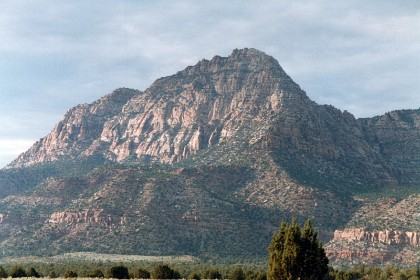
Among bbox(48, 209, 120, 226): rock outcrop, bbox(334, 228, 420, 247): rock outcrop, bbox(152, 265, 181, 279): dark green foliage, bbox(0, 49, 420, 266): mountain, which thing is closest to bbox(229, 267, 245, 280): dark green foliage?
bbox(152, 265, 181, 279): dark green foliage

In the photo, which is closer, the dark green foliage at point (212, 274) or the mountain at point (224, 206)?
the dark green foliage at point (212, 274)

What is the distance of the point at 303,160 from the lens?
188 meters

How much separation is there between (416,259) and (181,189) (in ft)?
228

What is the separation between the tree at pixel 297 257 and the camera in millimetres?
46250

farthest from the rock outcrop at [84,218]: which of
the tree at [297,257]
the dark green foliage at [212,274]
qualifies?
the tree at [297,257]

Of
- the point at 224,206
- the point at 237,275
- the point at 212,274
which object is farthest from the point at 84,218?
the point at 237,275

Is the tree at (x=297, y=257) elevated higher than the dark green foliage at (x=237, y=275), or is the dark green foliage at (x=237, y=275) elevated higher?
the tree at (x=297, y=257)

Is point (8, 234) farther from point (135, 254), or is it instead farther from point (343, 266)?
point (343, 266)

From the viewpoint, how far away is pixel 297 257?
1827 inches

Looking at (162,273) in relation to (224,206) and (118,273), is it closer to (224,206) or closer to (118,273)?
(118,273)

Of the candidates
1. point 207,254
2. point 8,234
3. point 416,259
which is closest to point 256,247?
point 207,254

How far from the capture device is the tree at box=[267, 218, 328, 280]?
46250 mm

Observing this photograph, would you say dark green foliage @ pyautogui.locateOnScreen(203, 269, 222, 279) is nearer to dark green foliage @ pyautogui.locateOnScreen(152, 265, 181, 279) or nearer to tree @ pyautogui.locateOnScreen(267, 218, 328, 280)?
dark green foliage @ pyautogui.locateOnScreen(152, 265, 181, 279)

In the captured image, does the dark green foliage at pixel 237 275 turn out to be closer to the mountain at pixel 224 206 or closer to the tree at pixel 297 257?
the tree at pixel 297 257
